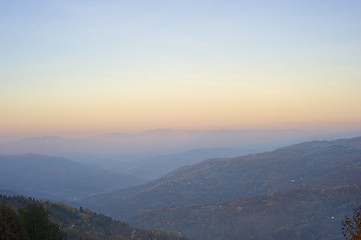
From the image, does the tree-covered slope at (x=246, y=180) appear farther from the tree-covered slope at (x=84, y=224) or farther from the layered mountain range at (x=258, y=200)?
the tree-covered slope at (x=84, y=224)

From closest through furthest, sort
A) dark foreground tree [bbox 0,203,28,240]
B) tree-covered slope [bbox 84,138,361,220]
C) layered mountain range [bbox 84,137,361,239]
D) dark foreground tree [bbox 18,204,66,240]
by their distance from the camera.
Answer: dark foreground tree [bbox 0,203,28,240] < dark foreground tree [bbox 18,204,66,240] < layered mountain range [bbox 84,137,361,239] < tree-covered slope [bbox 84,138,361,220]

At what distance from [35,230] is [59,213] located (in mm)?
24988

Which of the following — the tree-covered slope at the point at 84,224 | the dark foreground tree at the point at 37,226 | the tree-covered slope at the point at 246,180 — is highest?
the dark foreground tree at the point at 37,226

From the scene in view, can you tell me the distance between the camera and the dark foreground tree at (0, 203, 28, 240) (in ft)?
39.6

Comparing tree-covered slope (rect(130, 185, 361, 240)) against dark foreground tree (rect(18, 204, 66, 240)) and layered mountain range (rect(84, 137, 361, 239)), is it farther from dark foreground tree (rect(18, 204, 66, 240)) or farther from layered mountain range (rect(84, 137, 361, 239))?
dark foreground tree (rect(18, 204, 66, 240))

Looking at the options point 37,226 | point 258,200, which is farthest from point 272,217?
point 37,226

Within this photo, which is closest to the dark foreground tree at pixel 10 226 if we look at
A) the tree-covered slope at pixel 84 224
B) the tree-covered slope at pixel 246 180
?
the tree-covered slope at pixel 84 224

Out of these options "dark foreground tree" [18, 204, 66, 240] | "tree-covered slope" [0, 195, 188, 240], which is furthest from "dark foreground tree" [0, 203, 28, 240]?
"tree-covered slope" [0, 195, 188, 240]

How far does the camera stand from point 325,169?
14100 cm

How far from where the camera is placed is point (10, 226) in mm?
12461

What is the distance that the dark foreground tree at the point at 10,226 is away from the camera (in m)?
12.1

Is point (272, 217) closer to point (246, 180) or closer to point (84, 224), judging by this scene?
point (84, 224)

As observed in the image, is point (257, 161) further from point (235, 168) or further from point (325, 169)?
point (325, 169)

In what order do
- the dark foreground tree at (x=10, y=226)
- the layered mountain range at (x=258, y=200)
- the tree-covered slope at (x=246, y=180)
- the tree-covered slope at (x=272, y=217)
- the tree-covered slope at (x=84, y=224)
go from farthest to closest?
the tree-covered slope at (x=246, y=180) < the layered mountain range at (x=258, y=200) < the tree-covered slope at (x=272, y=217) < the tree-covered slope at (x=84, y=224) < the dark foreground tree at (x=10, y=226)
